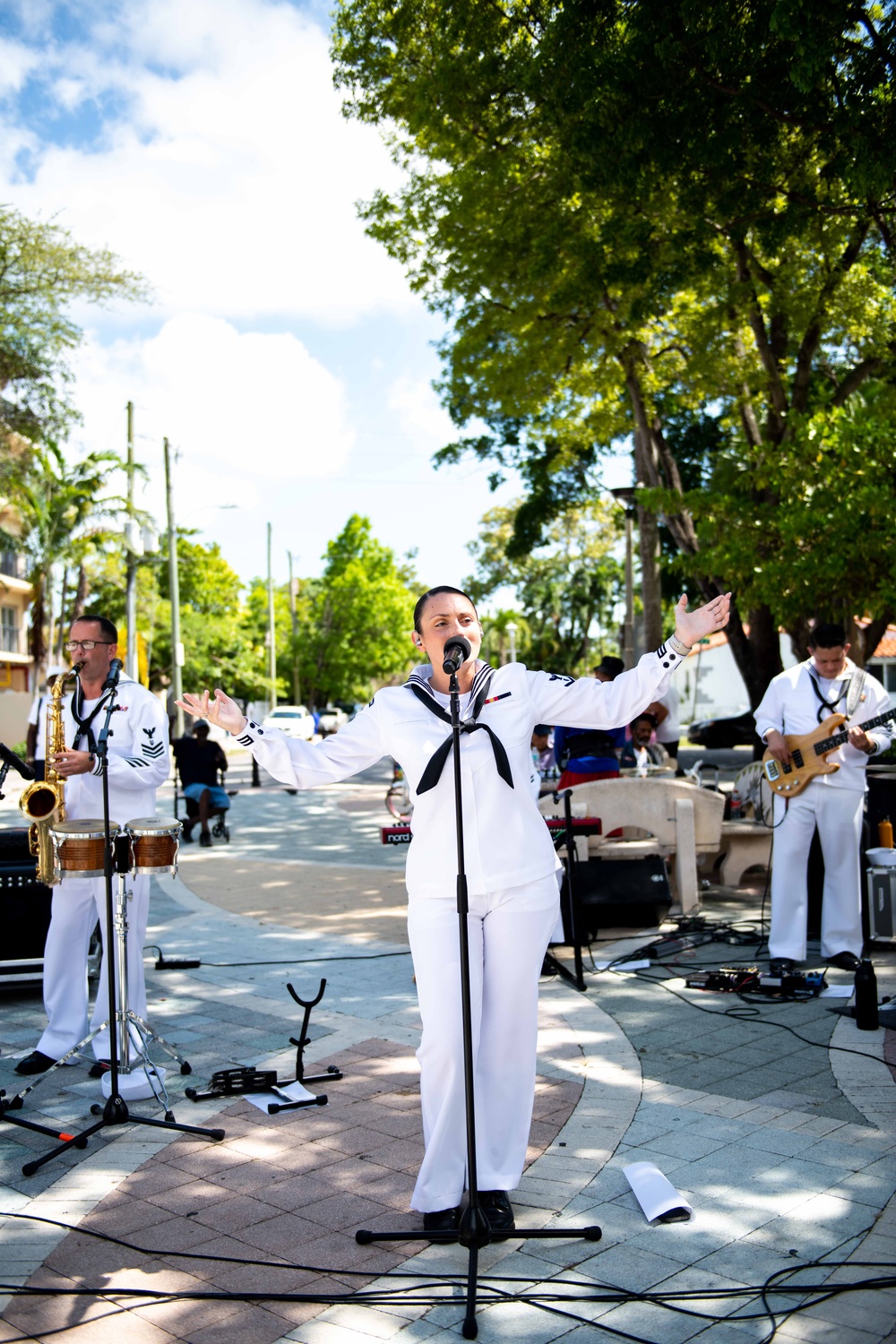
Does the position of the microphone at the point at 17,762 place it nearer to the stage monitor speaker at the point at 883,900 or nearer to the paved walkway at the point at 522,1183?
the paved walkway at the point at 522,1183

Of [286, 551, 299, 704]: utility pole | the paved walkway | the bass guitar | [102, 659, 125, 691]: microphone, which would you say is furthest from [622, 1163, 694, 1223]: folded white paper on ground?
[286, 551, 299, 704]: utility pole

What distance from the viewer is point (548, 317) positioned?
51.4 feet

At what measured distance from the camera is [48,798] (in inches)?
219

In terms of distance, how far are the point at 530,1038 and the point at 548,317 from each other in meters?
13.2

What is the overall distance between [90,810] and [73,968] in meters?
0.79

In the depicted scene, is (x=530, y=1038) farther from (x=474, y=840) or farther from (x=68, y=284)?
(x=68, y=284)

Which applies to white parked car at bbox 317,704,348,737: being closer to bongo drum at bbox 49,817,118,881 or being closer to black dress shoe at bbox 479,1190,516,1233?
bongo drum at bbox 49,817,118,881

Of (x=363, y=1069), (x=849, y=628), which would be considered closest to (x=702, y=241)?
(x=849, y=628)

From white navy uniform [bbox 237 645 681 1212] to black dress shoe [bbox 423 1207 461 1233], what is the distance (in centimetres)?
5

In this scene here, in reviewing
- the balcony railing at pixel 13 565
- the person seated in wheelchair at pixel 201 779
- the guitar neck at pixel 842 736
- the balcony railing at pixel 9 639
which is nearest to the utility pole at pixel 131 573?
the person seated in wheelchair at pixel 201 779

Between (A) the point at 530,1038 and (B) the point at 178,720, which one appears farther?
Answer: (B) the point at 178,720

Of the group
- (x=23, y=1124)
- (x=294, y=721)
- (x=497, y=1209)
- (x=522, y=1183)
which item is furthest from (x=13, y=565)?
(x=497, y=1209)

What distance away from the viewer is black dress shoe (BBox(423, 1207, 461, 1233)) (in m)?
3.89

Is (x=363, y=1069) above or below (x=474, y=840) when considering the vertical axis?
below
